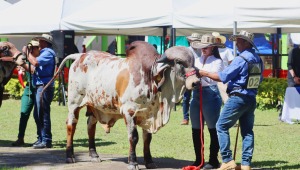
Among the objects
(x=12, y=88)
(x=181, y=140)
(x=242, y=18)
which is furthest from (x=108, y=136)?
(x=12, y=88)

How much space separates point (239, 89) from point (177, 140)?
15.8 feet

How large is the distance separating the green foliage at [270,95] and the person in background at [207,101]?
11518mm

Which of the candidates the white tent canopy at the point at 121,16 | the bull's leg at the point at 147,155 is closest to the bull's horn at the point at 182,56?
the bull's leg at the point at 147,155

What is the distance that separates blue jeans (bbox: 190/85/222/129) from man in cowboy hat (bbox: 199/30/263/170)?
599 millimetres

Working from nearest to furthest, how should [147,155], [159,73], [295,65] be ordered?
[159,73]
[147,155]
[295,65]

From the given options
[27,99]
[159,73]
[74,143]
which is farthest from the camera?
[74,143]

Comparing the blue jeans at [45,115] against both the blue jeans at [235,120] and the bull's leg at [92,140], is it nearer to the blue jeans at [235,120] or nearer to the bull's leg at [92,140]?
the bull's leg at [92,140]

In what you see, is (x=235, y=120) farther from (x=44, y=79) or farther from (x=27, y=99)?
(x=27, y=99)

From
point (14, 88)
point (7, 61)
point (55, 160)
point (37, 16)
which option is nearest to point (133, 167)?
point (55, 160)

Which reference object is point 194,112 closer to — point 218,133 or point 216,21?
point 218,133

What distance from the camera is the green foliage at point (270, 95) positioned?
73.8 feet

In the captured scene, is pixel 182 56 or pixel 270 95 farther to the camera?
pixel 270 95

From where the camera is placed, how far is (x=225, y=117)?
1039 centimetres

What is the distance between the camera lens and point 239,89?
1037 cm
